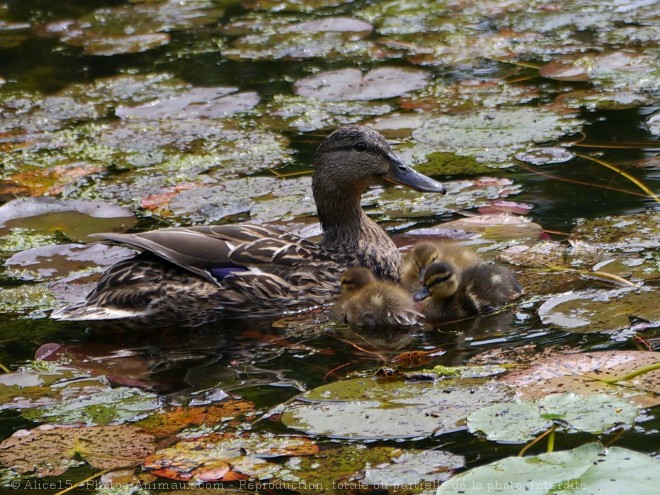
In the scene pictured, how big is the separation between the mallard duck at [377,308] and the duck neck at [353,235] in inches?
19.6

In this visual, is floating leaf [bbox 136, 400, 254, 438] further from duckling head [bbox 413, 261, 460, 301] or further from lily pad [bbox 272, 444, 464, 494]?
duckling head [bbox 413, 261, 460, 301]

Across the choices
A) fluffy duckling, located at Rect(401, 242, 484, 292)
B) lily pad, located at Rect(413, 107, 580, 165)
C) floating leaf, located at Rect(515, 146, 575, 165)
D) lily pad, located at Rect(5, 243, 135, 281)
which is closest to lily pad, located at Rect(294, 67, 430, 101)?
lily pad, located at Rect(413, 107, 580, 165)

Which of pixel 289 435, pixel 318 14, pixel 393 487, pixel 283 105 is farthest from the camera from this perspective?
pixel 318 14

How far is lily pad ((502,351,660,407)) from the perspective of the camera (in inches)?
156

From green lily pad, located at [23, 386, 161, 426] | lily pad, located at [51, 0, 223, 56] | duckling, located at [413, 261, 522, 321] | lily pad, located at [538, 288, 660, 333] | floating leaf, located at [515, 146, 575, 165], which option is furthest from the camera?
lily pad, located at [51, 0, 223, 56]

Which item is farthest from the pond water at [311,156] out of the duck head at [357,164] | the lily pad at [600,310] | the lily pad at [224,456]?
the duck head at [357,164]

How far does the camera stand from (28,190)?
23.3ft

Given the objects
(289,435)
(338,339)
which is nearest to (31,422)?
(289,435)

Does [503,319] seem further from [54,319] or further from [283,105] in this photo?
[283,105]

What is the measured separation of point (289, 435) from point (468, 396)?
0.63 metres

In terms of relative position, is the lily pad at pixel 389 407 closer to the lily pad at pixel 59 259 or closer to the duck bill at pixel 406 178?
the duck bill at pixel 406 178

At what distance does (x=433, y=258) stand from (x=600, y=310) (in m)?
0.88

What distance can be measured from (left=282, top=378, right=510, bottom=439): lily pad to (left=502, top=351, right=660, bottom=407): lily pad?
12 centimetres

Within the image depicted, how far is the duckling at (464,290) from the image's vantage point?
5.04 m
